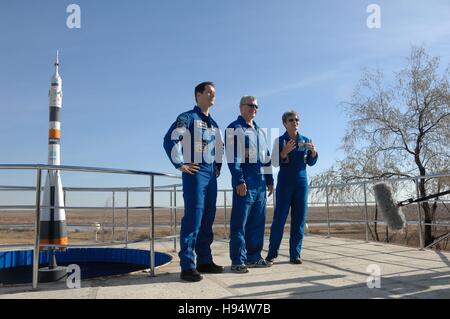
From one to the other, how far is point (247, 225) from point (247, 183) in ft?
1.53

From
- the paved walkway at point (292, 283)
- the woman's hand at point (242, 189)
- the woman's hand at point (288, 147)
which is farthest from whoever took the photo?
the woman's hand at point (288, 147)

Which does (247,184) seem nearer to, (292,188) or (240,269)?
(292,188)

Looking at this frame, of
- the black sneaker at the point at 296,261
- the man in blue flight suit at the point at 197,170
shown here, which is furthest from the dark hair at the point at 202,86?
the black sneaker at the point at 296,261

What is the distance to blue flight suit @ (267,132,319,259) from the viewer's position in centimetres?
408

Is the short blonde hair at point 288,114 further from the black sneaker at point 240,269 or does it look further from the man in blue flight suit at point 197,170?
the black sneaker at point 240,269

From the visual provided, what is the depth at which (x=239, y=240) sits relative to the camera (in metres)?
3.61

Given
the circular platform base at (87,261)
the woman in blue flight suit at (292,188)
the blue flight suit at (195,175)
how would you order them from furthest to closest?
the circular platform base at (87,261) → the woman in blue flight suit at (292,188) → the blue flight suit at (195,175)

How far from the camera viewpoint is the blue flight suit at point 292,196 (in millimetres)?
4082

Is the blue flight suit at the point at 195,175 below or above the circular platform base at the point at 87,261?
above

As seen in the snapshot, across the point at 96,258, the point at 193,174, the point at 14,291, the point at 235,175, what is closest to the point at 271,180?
the point at 235,175

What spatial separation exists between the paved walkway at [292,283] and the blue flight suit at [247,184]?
10.0 inches

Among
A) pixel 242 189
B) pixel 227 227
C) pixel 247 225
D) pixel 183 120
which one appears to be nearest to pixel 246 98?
pixel 183 120
